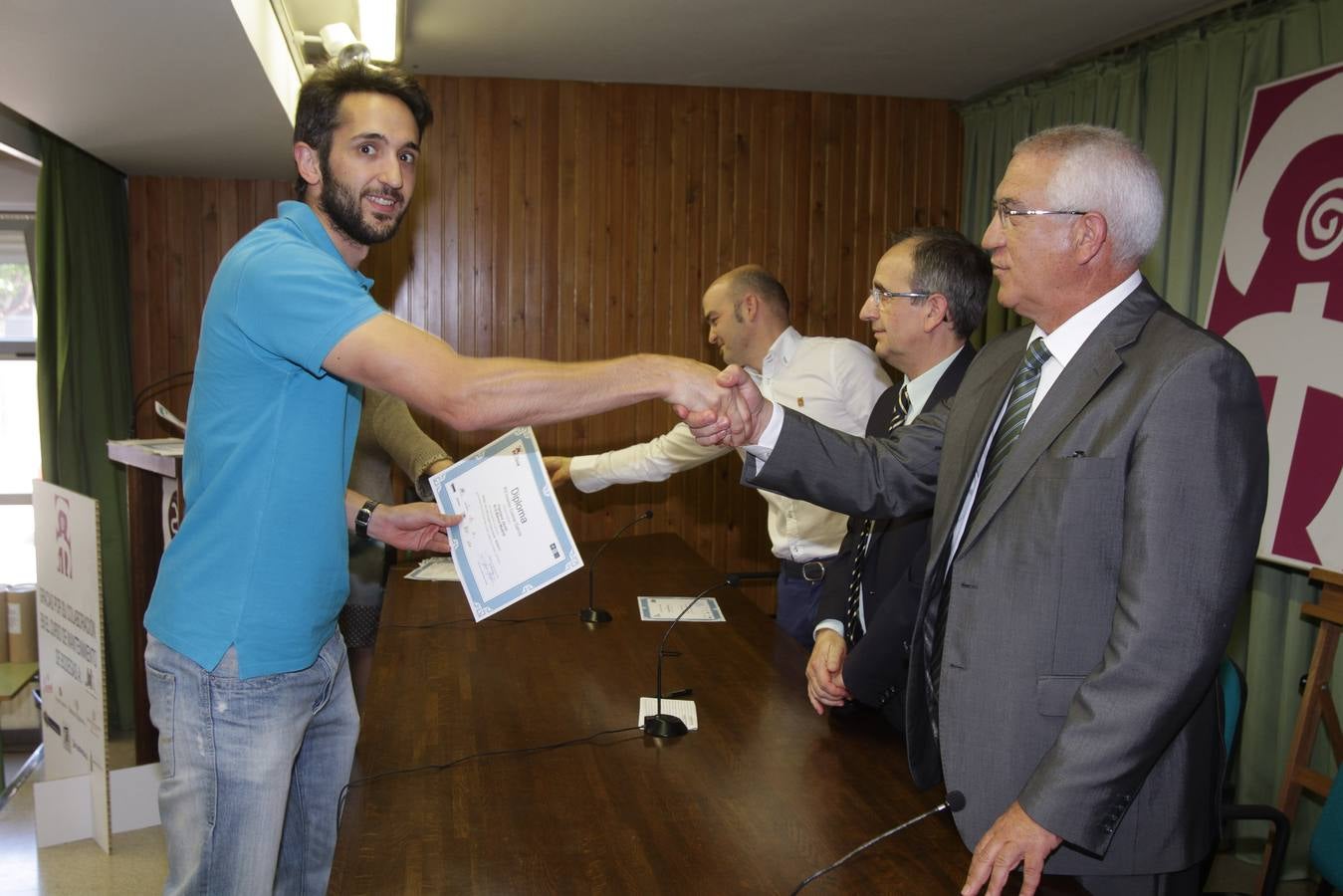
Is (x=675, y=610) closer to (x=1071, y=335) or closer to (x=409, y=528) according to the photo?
(x=409, y=528)

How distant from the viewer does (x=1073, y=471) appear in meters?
1.51

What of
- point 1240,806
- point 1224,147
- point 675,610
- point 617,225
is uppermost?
point 1224,147

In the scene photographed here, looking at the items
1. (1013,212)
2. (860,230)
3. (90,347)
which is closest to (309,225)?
(1013,212)

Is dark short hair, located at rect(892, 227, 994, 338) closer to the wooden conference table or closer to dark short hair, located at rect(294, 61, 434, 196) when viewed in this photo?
the wooden conference table

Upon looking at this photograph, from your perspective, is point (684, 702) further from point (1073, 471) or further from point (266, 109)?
point (266, 109)

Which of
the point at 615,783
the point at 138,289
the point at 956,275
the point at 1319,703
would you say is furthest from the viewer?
the point at 138,289

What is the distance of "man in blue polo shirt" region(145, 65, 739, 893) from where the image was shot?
5.23 ft

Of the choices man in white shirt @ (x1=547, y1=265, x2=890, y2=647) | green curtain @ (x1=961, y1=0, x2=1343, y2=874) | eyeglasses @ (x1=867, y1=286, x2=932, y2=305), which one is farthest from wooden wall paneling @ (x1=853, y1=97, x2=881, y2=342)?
eyeglasses @ (x1=867, y1=286, x2=932, y2=305)

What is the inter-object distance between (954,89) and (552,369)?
4.34 metres

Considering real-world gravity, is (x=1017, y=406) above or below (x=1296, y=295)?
below

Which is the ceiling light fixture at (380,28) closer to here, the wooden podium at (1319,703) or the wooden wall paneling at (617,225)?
the wooden wall paneling at (617,225)

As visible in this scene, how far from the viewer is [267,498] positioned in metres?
1.67

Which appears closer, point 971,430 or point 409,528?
point 971,430

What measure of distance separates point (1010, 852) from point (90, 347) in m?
4.45
